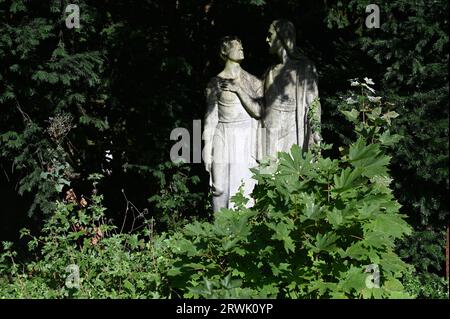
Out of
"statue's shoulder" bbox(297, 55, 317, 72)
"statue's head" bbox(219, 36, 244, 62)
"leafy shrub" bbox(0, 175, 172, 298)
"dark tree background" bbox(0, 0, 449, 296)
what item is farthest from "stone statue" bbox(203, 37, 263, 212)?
"leafy shrub" bbox(0, 175, 172, 298)

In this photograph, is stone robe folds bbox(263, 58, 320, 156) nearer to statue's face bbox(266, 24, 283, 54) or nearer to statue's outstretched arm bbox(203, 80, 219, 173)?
statue's face bbox(266, 24, 283, 54)

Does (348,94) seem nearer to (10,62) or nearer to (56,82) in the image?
(56,82)

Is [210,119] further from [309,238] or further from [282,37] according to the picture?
[309,238]

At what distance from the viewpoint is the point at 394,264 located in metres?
4.28

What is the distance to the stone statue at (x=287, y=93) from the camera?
643 centimetres

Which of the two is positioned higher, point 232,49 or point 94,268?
point 232,49

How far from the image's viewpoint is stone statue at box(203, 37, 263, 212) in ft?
21.4

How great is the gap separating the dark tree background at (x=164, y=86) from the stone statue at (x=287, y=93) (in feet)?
2.02

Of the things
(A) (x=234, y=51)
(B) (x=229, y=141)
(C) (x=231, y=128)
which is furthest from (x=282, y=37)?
(B) (x=229, y=141)

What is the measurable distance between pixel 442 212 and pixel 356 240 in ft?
9.28

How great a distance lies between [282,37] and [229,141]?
3.48 ft

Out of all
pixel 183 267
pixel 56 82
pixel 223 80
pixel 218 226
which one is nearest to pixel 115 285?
pixel 183 267

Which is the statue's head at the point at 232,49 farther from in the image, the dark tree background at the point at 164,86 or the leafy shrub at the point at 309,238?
the leafy shrub at the point at 309,238

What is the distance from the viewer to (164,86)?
794 centimetres
